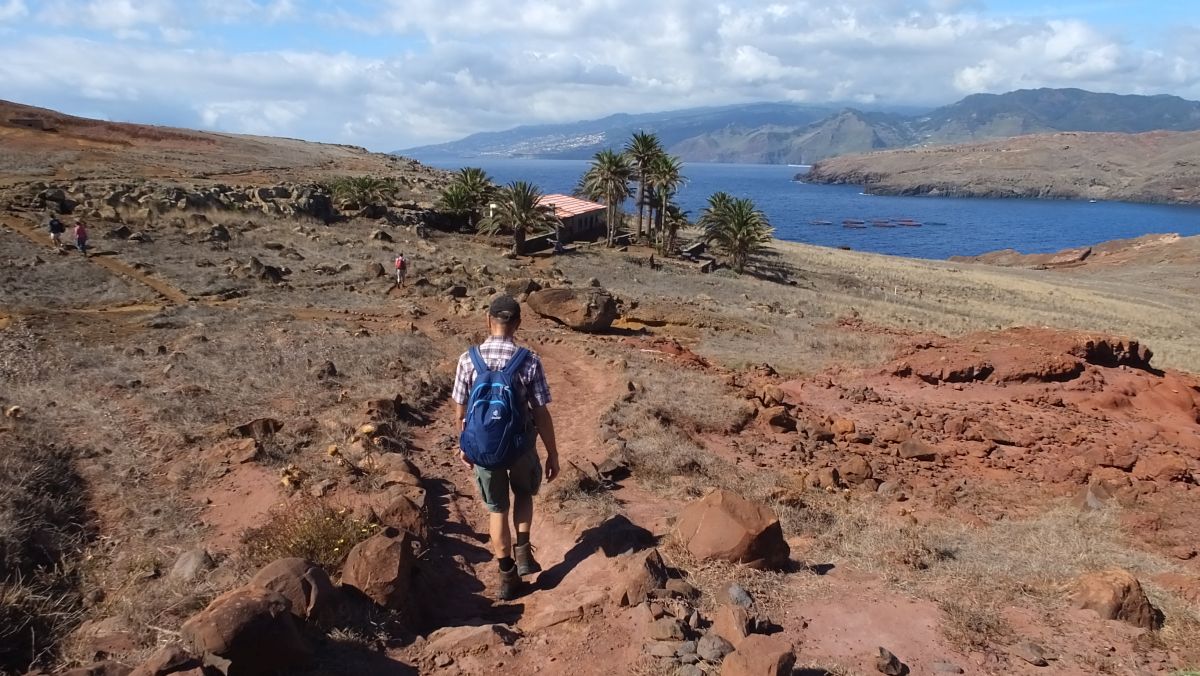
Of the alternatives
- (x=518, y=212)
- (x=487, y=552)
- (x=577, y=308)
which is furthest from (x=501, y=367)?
(x=518, y=212)

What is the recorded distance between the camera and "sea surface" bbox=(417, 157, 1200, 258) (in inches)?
3767

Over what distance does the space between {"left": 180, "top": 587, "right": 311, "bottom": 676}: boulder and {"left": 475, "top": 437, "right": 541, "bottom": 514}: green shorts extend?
1.69 meters

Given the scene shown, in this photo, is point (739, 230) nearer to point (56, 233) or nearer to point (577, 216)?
point (577, 216)

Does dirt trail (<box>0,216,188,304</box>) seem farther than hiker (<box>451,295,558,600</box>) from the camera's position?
Yes

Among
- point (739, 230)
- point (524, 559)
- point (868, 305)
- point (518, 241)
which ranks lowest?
point (868, 305)

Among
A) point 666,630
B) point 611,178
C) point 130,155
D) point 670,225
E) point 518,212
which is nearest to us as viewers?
point 666,630

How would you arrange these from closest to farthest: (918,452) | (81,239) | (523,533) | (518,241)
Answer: (523,533), (918,452), (81,239), (518,241)

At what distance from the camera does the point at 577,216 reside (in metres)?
49.5

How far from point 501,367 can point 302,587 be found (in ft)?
6.09

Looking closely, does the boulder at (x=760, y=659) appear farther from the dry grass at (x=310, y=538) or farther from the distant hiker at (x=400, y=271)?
the distant hiker at (x=400, y=271)

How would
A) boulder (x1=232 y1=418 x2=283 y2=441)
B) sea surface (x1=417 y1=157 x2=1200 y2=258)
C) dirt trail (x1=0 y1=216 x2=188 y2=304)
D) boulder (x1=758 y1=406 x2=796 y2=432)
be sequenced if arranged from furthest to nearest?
1. sea surface (x1=417 y1=157 x2=1200 y2=258)
2. dirt trail (x1=0 y1=216 x2=188 y2=304)
3. boulder (x1=758 y1=406 x2=796 y2=432)
4. boulder (x1=232 y1=418 x2=283 y2=441)

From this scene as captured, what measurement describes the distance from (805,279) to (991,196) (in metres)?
172

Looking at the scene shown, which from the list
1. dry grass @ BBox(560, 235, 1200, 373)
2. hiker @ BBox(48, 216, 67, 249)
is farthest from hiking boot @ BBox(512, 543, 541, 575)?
hiker @ BBox(48, 216, 67, 249)

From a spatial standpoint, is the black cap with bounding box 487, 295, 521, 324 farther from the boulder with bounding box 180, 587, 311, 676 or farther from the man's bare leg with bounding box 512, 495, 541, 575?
the boulder with bounding box 180, 587, 311, 676
